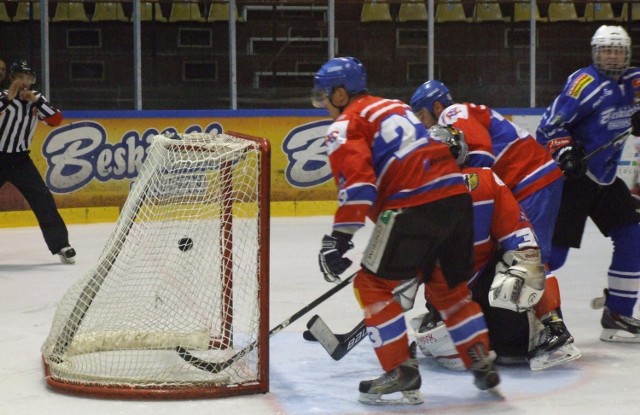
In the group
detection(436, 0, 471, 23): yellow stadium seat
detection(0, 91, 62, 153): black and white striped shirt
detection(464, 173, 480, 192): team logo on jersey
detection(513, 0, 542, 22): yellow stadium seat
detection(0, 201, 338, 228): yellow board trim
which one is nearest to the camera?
detection(464, 173, 480, 192): team logo on jersey

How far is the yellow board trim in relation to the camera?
7992mm

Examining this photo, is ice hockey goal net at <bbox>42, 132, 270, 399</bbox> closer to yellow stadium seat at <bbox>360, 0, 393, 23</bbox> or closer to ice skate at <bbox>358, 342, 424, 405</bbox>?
ice skate at <bbox>358, 342, 424, 405</bbox>

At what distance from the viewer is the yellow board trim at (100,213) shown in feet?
26.2

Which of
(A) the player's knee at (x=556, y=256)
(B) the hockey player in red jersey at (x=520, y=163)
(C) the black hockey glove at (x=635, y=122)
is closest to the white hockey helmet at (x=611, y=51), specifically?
(C) the black hockey glove at (x=635, y=122)

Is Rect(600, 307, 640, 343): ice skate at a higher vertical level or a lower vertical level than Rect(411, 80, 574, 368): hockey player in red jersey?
lower

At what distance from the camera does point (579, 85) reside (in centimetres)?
428

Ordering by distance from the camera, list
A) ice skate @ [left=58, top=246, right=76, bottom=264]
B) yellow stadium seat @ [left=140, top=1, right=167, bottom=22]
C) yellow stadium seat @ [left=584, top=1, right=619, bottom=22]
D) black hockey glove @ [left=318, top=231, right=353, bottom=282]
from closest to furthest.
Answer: black hockey glove @ [left=318, top=231, right=353, bottom=282]
ice skate @ [left=58, top=246, right=76, bottom=264]
yellow stadium seat @ [left=140, top=1, right=167, bottom=22]
yellow stadium seat @ [left=584, top=1, right=619, bottom=22]

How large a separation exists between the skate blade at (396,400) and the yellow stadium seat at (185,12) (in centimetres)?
644

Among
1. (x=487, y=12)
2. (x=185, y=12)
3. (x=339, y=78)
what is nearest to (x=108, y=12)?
(x=185, y=12)

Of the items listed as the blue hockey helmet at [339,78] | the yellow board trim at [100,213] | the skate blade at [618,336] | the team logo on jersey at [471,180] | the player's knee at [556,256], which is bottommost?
the yellow board trim at [100,213]

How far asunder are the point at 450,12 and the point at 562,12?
124 cm

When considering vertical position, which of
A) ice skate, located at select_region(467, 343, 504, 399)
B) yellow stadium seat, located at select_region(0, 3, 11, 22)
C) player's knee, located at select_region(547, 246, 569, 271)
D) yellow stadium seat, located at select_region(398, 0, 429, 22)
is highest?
yellow stadium seat, located at select_region(398, 0, 429, 22)

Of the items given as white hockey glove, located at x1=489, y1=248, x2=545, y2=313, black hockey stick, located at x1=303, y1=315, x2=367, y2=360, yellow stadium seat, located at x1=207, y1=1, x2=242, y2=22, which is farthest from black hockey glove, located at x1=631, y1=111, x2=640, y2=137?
Result: yellow stadium seat, located at x1=207, y1=1, x2=242, y2=22

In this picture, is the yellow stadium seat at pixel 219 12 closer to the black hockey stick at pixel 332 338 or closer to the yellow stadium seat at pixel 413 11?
the yellow stadium seat at pixel 413 11
